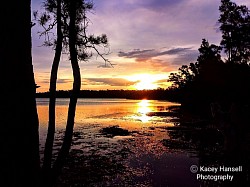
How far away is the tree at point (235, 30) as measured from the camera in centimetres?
3584

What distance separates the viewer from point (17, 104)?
3049mm

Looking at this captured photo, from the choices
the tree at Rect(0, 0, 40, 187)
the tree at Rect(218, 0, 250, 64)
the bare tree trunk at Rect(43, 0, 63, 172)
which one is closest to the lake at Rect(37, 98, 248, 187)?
the bare tree trunk at Rect(43, 0, 63, 172)

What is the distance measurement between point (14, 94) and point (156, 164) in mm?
13844

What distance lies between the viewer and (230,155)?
→ 8070mm

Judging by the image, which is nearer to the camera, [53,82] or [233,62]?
[53,82]

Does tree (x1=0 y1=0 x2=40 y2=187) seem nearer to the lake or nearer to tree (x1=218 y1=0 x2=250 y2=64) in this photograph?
the lake

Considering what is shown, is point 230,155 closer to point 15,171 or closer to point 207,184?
point 207,184

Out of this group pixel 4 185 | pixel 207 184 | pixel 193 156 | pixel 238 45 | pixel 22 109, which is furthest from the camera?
pixel 238 45

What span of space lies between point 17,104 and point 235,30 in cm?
3930

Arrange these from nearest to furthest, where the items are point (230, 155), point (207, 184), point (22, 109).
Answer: point (22, 109) < point (230, 155) < point (207, 184)

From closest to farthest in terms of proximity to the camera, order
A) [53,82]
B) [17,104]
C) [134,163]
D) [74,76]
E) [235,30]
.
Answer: [17,104]
[74,76]
[53,82]
[134,163]
[235,30]

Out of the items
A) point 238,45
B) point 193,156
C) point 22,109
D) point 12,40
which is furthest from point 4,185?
point 238,45

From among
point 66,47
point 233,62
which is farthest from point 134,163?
point 233,62

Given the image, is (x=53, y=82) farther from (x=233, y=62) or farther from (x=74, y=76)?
(x=233, y=62)
